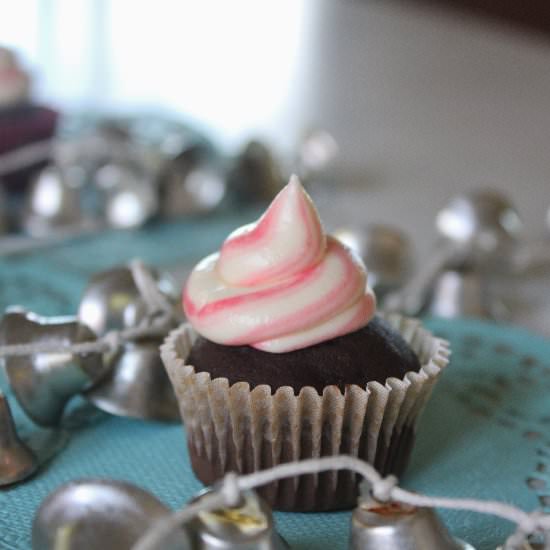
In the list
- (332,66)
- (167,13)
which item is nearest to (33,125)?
(332,66)

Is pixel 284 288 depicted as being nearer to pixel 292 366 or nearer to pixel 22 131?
pixel 292 366

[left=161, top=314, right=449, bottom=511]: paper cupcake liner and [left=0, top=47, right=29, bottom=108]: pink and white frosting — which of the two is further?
[left=0, top=47, right=29, bottom=108]: pink and white frosting

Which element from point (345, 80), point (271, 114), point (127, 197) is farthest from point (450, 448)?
point (345, 80)

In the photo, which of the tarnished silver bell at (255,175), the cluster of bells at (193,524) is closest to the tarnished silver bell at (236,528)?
the cluster of bells at (193,524)

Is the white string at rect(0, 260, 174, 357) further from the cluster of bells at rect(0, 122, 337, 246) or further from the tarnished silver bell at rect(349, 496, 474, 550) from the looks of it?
the cluster of bells at rect(0, 122, 337, 246)

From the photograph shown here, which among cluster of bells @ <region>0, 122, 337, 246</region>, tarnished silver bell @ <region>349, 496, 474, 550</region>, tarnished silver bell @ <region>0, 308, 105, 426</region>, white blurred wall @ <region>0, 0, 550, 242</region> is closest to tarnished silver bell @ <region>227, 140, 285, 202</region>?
cluster of bells @ <region>0, 122, 337, 246</region>

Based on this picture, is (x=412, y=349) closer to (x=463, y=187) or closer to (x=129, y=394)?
(x=129, y=394)
